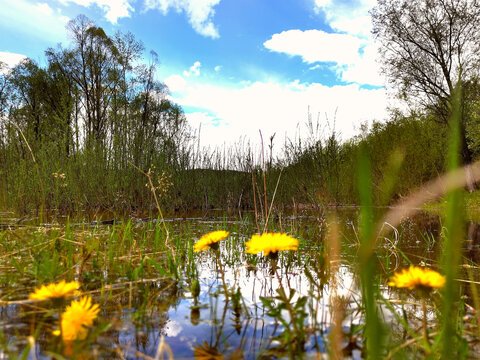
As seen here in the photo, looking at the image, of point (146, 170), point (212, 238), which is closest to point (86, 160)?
point (146, 170)

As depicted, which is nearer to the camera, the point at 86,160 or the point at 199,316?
the point at 199,316

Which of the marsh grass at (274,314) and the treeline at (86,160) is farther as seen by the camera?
the treeline at (86,160)

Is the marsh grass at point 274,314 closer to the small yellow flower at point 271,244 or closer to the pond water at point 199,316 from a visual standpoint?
the pond water at point 199,316

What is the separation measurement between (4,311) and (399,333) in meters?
1.36

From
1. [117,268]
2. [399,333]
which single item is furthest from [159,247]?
[399,333]

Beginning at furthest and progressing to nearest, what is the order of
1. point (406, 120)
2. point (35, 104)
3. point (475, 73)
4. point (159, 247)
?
point (35, 104) → point (406, 120) → point (475, 73) → point (159, 247)


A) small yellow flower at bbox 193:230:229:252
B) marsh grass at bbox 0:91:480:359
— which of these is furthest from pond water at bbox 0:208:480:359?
small yellow flower at bbox 193:230:229:252

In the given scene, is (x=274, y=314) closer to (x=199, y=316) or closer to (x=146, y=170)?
(x=199, y=316)

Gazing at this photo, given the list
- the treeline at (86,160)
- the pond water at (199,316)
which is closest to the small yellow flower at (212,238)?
the pond water at (199,316)

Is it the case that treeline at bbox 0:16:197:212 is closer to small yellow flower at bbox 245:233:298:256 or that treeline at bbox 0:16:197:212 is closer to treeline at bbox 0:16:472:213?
treeline at bbox 0:16:472:213

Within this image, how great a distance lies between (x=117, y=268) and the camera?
1.71m

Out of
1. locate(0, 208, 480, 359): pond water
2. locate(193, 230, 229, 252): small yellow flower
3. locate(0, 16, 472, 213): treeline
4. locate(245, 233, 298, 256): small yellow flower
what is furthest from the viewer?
locate(0, 16, 472, 213): treeline

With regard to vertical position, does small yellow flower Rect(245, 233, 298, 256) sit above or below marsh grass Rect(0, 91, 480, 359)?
above

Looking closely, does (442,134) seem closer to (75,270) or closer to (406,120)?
(406,120)
